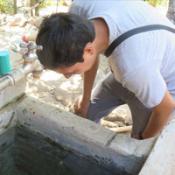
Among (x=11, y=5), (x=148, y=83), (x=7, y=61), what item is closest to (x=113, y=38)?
(x=148, y=83)

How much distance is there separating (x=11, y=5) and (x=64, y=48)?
12.5 ft

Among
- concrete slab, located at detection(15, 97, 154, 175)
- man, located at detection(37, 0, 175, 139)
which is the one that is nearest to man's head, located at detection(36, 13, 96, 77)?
man, located at detection(37, 0, 175, 139)

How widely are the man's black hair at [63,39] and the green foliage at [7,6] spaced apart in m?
3.65

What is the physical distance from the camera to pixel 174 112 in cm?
164

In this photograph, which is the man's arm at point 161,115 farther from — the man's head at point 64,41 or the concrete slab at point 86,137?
the man's head at point 64,41

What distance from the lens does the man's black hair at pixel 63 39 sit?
124 cm

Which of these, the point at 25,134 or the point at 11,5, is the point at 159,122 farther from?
the point at 11,5

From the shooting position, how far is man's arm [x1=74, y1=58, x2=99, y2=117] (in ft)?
6.15

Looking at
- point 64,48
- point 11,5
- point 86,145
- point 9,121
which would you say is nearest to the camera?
point 64,48

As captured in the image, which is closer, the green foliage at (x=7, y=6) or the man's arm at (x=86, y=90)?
the man's arm at (x=86, y=90)

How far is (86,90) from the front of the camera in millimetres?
1972

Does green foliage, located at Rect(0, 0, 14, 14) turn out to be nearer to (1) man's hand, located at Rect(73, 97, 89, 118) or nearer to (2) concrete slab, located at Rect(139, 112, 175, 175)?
(1) man's hand, located at Rect(73, 97, 89, 118)

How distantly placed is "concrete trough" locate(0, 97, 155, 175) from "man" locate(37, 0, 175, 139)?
0.20m

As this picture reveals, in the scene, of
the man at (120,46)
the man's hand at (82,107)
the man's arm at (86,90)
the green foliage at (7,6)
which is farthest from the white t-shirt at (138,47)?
the green foliage at (7,6)
